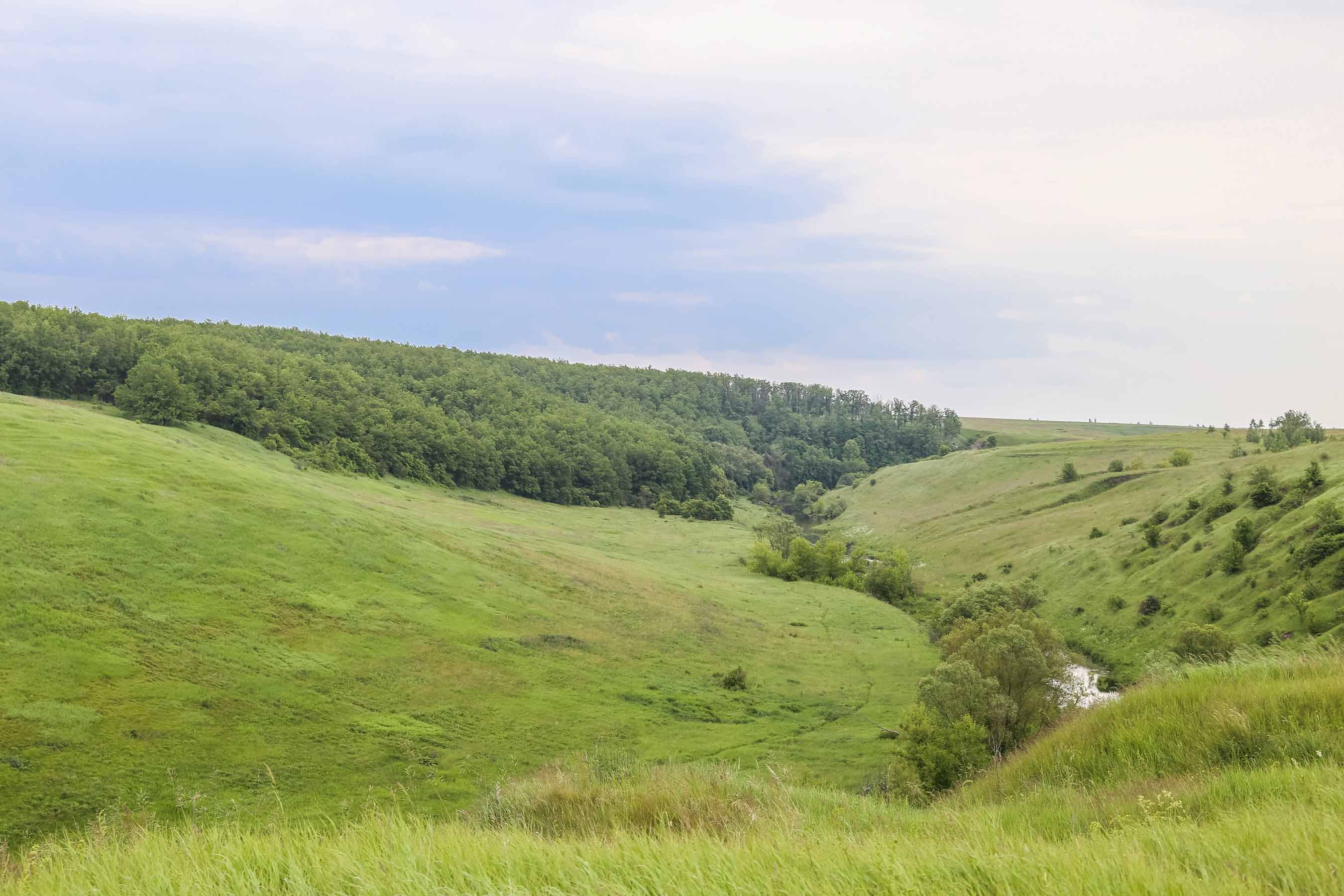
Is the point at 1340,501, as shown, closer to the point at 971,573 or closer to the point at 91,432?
the point at 971,573

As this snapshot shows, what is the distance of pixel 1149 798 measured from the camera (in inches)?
307

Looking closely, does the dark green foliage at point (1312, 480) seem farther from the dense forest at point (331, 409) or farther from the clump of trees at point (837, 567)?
the dense forest at point (331, 409)

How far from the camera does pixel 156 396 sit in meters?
99.5

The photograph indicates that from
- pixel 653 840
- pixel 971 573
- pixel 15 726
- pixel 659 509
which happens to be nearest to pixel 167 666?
pixel 15 726

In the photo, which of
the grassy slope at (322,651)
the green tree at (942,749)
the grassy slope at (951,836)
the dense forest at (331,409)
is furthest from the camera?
the dense forest at (331,409)

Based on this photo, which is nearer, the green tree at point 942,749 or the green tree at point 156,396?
the green tree at point 942,749


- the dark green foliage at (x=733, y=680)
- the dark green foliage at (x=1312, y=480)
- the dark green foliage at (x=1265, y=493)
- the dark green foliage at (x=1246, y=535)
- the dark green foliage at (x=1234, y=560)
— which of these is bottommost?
the dark green foliage at (x=733, y=680)

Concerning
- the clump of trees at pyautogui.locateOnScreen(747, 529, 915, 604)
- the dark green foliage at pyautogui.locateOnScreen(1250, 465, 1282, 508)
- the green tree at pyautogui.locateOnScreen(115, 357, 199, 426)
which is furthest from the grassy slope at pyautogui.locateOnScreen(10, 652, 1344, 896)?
the green tree at pyautogui.locateOnScreen(115, 357, 199, 426)

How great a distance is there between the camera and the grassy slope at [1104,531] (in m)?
58.0

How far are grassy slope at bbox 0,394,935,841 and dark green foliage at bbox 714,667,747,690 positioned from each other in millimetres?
885

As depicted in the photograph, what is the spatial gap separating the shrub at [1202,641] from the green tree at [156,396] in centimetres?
10731

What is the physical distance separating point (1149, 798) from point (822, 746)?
4034cm

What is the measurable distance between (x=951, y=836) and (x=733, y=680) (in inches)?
1951

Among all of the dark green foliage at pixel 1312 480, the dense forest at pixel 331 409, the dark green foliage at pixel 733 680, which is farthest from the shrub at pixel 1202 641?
the dense forest at pixel 331 409
